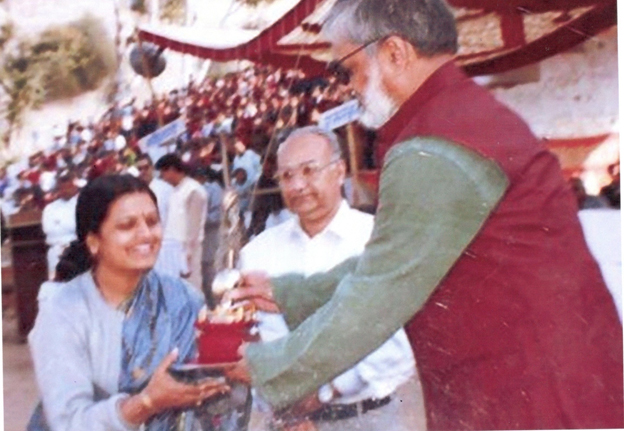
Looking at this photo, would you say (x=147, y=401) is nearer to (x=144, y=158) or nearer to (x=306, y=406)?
(x=306, y=406)

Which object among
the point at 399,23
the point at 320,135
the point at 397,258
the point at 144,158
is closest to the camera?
the point at 397,258

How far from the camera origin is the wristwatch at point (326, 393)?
148 inches

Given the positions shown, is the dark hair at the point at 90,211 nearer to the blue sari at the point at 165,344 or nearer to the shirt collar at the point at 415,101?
the blue sari at the point at 165,344

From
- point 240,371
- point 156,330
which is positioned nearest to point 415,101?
point 240,371

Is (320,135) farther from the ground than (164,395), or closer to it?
farther from the ground

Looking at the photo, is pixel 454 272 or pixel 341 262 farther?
pixel 341 262

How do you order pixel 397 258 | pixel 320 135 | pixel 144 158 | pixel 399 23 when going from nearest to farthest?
1. pixel 397 258
2. pixel 399 23
3. pixel 320 135
4. pixel 144 158

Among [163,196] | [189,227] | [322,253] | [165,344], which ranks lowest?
[165,344]

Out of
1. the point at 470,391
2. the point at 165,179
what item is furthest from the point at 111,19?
the point at 470,391

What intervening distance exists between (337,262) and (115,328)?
0.79 meters

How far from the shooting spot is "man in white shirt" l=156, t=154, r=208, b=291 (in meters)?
3.87

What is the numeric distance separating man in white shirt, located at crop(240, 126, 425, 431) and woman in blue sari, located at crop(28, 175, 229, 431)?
0.28m

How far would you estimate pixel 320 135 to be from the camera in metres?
3.82

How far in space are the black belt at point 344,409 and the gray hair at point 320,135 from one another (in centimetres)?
83
